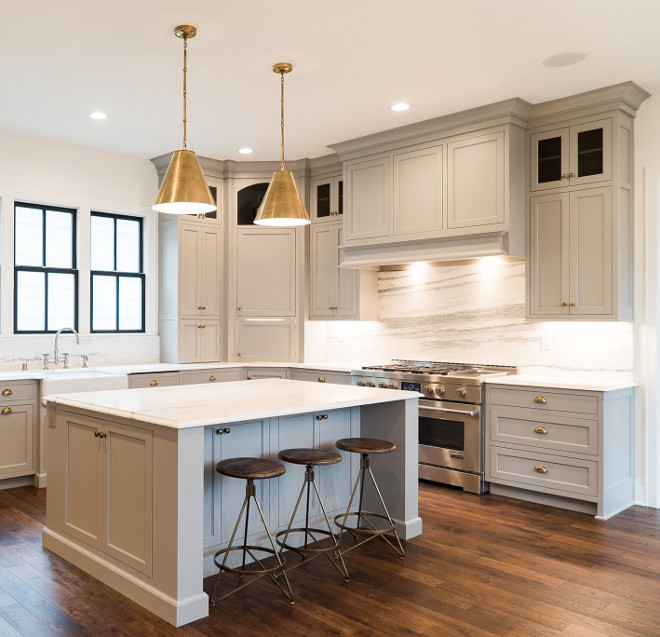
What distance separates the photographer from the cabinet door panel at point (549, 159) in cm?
466

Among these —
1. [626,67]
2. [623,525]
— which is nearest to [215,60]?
[626,67]

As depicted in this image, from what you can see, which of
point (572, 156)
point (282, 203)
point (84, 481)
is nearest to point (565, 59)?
point (572, 156)

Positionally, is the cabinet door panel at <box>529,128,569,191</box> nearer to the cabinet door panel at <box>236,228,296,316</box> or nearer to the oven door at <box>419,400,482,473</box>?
the oven door at <box>419,400,482,473</box>

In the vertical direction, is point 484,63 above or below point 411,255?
above

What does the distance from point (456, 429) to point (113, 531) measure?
8.97 ft

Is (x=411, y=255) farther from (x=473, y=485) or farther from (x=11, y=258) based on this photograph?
(x=11, y=258)

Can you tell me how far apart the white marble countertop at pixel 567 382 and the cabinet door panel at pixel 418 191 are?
1.32 metres

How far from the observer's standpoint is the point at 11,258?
5422 mm

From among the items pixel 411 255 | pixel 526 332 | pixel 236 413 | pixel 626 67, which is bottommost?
pixel 236 413

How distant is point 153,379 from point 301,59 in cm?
302

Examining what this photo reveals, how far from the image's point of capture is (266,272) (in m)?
6.45

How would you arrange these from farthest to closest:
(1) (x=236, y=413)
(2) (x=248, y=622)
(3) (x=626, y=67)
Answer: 1. (3) (x=626, y=67)
2. (1) (x=236, y=413)
3. (2) (x=248, y=622)

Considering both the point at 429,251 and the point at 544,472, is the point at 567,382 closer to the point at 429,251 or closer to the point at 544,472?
the point at 544,472

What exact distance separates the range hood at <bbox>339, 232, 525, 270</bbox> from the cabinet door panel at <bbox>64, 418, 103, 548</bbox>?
2989 mm
